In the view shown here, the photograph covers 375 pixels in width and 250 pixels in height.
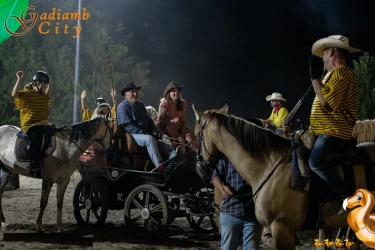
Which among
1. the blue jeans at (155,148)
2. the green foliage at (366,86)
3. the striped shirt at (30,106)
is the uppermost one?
the green foliage at (366,86)

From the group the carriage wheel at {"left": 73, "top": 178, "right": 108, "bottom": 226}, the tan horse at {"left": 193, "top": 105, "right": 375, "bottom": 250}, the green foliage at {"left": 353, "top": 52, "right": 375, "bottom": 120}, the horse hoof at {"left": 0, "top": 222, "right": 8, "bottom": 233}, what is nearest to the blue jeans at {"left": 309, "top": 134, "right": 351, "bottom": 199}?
the tan horse at {"left": 193, "top": 105, "right": 375, "bottom": 250}

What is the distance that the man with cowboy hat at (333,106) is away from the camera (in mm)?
5145

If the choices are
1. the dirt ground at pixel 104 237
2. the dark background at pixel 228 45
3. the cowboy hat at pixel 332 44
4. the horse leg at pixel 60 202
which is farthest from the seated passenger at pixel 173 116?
the dark background at pixel 228 45

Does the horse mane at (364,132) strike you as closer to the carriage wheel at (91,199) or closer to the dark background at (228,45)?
the carriage wheel at (91,199)

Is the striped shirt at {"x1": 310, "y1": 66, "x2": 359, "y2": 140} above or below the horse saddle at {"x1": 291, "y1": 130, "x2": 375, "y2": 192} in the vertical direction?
above

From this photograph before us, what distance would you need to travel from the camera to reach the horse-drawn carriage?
9.05 m

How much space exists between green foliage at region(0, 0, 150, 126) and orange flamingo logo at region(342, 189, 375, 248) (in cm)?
2205

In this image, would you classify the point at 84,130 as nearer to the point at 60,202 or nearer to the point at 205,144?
the point at 60,202

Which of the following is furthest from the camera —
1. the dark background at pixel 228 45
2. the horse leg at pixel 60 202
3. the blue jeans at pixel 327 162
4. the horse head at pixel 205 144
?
the dark background at pixel 228 45

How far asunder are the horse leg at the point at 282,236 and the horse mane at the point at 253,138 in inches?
28.5

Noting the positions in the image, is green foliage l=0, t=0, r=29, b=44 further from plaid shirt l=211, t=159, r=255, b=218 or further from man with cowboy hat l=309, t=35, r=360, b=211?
man with cowboy hat l=309, t=35, r=360, b=211

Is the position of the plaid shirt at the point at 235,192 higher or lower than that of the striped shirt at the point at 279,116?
lower

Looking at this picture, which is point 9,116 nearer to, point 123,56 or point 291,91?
point 123,56

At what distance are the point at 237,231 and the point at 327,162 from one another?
110 cm
